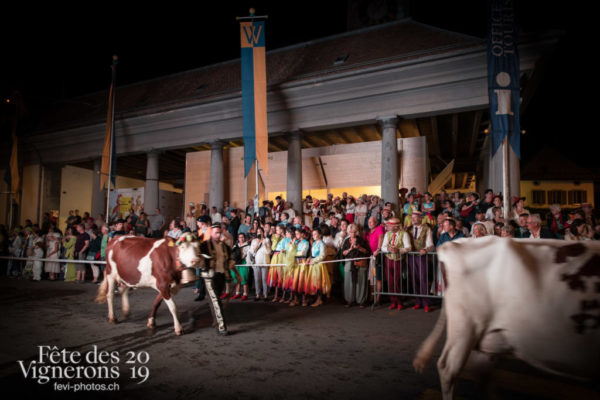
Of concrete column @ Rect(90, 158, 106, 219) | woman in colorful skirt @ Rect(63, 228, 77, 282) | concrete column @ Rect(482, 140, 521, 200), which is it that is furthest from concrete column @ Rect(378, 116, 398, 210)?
concrete column @ Rect(90, 158, 106, 219)

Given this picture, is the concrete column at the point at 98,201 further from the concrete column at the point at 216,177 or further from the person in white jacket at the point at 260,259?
the person in white jacket at the point at 260,259

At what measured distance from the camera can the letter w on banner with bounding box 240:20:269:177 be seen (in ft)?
43.8

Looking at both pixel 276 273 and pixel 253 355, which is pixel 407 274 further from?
pixel 253 355

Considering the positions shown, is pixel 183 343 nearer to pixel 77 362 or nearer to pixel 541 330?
pixel 77 362

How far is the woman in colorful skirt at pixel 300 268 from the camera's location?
8680 mm

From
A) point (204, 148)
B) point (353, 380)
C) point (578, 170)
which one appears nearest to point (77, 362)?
point (353, 380)

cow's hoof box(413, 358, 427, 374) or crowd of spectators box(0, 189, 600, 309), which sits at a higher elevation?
crowd of spectators box(0, 189, 600, 309)

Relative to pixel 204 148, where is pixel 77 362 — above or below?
below

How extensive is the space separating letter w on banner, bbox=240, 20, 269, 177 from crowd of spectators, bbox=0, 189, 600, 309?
2.50 m

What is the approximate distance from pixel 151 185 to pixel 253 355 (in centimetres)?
1611

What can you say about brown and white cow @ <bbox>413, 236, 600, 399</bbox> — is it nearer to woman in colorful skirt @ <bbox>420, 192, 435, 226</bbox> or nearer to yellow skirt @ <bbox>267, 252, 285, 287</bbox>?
yellow skirt @ <bbox>267, 252, 285, 287</bbox>

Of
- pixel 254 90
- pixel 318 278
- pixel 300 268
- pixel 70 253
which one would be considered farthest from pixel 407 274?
pixel 70 253

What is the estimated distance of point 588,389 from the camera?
3.70m

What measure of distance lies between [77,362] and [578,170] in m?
30.0
